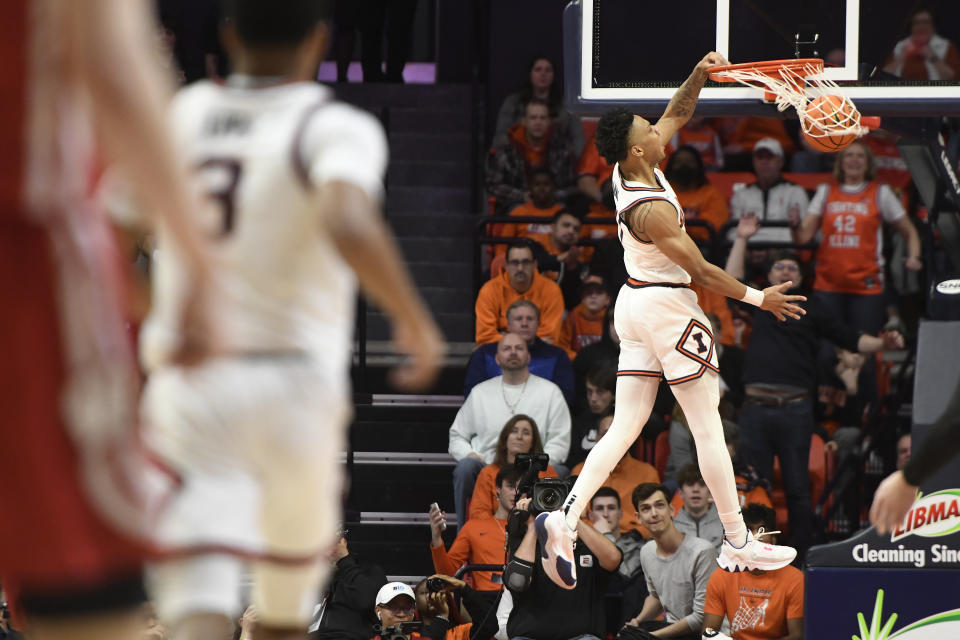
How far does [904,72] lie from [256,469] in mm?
6133

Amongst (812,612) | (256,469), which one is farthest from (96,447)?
(812,612)

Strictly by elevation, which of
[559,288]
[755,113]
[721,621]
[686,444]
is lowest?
[721,621]

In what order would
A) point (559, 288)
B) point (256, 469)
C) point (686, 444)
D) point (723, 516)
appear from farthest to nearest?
point (559, 288)
point (686, 444)
point (723, 516)
point (256, 469)

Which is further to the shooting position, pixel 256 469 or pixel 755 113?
pixel 755 113

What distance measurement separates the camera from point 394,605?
29.1ft

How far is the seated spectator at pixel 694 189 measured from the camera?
483 inches

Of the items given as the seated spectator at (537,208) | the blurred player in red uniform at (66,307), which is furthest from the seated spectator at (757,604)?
the blurred player in red uniform at (66,307)

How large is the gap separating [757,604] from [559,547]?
5.84ft

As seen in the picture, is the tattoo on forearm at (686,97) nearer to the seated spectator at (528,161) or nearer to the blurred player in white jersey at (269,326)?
the blurred player in white jersey at (269,326)

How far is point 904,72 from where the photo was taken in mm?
8398

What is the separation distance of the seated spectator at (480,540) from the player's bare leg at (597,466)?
6.93 feet

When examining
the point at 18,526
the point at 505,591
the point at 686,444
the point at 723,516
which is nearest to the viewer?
the point at 18,526

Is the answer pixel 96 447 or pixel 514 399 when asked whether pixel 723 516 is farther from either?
pixel 96 447

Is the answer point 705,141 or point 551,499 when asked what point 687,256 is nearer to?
point 551,499
